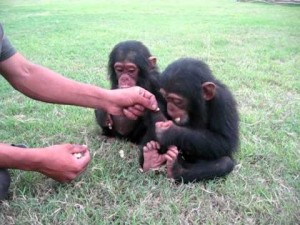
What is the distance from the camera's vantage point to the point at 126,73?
330 cm

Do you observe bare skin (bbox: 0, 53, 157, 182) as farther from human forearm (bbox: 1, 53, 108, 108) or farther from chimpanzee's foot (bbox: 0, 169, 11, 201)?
chimpanzee's foot (bbox: 0, 169, 11, 201)

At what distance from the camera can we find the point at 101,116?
3285 millimetres

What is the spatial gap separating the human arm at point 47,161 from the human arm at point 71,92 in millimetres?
477

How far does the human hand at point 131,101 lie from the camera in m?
2.77

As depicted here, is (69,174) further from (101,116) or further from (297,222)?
(297,222)

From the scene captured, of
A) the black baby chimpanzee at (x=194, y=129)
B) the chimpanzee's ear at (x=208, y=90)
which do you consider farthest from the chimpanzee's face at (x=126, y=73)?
the chimpanzee's ear at (x=208, y=90)

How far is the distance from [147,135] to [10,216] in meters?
1.15

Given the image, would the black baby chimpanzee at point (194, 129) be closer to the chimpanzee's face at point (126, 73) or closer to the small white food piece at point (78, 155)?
the small white food piece at point (78, 155)

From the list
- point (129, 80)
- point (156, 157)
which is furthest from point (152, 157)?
point (129, 80)

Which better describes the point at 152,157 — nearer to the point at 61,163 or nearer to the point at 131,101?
the point at 131,101

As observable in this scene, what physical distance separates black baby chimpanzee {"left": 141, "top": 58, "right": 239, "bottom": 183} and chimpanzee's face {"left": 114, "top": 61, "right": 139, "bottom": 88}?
1.82 feet

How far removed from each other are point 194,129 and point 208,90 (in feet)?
0.88

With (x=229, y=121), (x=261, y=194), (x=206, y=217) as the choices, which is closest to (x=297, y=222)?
(x=261, y=194)

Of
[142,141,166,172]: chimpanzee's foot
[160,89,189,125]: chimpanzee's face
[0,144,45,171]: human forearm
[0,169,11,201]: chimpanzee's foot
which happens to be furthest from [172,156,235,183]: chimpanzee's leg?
[0,169,11,201]: chimpanzee's foot
